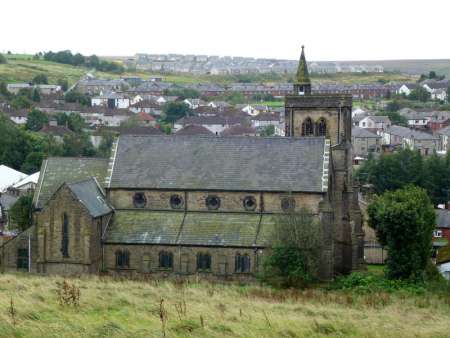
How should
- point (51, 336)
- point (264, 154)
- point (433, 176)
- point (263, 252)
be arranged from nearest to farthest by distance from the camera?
point (51, 336)
point (263, 252)
point (264, 154)
point (433, 176)

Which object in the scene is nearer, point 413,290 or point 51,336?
point 51,336

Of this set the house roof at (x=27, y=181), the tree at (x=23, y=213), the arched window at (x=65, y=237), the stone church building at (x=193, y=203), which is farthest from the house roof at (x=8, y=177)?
the arched window at (x=65, y=237)

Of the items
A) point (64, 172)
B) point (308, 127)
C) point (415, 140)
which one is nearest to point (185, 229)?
point (64, 172)

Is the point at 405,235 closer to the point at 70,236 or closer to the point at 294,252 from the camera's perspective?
the point at 294,252

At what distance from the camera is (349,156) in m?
49.9

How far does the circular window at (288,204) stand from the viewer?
4557 cm

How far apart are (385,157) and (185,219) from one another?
164ft

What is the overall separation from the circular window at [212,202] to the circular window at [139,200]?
4046 millimetres

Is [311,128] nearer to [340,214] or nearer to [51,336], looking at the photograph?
[340,214]

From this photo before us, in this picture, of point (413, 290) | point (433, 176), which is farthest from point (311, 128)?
point (433, 176)

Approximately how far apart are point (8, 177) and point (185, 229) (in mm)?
48289

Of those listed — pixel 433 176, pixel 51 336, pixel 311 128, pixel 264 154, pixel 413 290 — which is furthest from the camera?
pixel 433 176

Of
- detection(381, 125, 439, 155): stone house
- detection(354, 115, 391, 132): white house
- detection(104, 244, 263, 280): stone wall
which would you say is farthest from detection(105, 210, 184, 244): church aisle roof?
detection(354, 115, 391, 132): white house

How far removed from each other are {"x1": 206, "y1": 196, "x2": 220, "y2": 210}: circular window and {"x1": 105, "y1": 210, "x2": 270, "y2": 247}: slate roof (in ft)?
1.29
